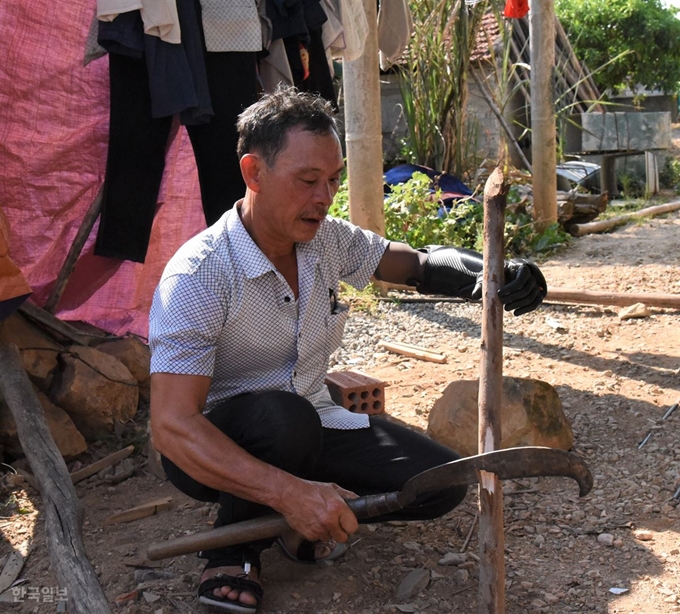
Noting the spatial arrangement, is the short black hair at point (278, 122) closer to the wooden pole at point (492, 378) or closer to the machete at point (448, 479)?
the wooden pole at point (492, 378)

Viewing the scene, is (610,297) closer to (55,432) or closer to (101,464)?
(101,464)

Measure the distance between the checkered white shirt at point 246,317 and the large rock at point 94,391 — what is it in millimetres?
1295

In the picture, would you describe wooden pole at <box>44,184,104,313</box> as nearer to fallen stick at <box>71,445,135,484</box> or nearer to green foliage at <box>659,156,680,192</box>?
fallen stick at <box>71,445,135,484</box>

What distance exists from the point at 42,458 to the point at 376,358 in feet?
7.41

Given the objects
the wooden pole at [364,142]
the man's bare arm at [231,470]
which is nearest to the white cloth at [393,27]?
the wooden pole at [364,142]

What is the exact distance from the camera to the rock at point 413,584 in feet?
8.25

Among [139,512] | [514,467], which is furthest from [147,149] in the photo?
[514,467]

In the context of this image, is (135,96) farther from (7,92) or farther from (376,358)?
(376,358)

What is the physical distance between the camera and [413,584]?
2.54 m

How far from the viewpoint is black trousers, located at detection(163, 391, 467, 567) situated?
2350 mm

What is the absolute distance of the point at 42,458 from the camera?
301 centimetres

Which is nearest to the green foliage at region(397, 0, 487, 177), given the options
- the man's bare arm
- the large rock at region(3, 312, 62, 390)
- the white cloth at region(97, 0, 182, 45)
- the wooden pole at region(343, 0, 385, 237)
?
the wooden pole at region(343, 0, 385, 237)

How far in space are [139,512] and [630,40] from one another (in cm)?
1532

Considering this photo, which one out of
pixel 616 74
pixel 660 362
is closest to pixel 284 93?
pixel 660 362
